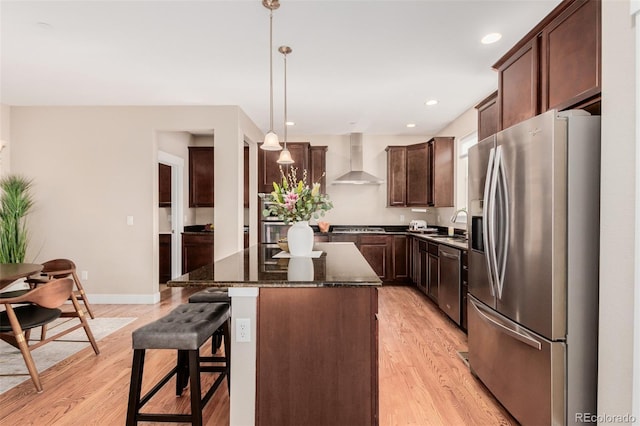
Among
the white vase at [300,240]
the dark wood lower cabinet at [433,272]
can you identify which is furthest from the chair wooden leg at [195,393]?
the dark wood lower cabinet at [433,272]

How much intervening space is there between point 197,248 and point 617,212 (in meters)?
5.57

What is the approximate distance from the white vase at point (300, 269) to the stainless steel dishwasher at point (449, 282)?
189 cm

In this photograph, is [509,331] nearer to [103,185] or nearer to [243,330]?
[243,330]

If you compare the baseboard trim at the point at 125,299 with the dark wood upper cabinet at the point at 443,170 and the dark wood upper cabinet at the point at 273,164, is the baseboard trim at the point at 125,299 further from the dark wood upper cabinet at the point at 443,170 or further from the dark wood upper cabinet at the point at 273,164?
the dark wood upper cabinet at the point at 443,170

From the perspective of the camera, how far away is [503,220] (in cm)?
203

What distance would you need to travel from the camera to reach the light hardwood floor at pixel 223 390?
203 centimetres

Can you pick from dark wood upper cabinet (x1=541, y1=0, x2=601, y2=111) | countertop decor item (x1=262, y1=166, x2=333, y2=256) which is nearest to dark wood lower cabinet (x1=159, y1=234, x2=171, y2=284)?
countertop decor item (x1=262, y1=166, x2=333, y2=256)

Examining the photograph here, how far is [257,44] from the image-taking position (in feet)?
9.26

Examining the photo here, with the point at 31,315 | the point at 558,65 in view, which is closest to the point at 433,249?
the point at 558,65

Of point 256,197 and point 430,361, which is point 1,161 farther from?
point 430,361

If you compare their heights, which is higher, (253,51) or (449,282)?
(253,51)

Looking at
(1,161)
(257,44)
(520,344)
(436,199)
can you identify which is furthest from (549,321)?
(1,161)

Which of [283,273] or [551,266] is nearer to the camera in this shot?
[551,266]

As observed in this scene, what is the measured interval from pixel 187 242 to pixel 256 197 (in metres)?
1.43
